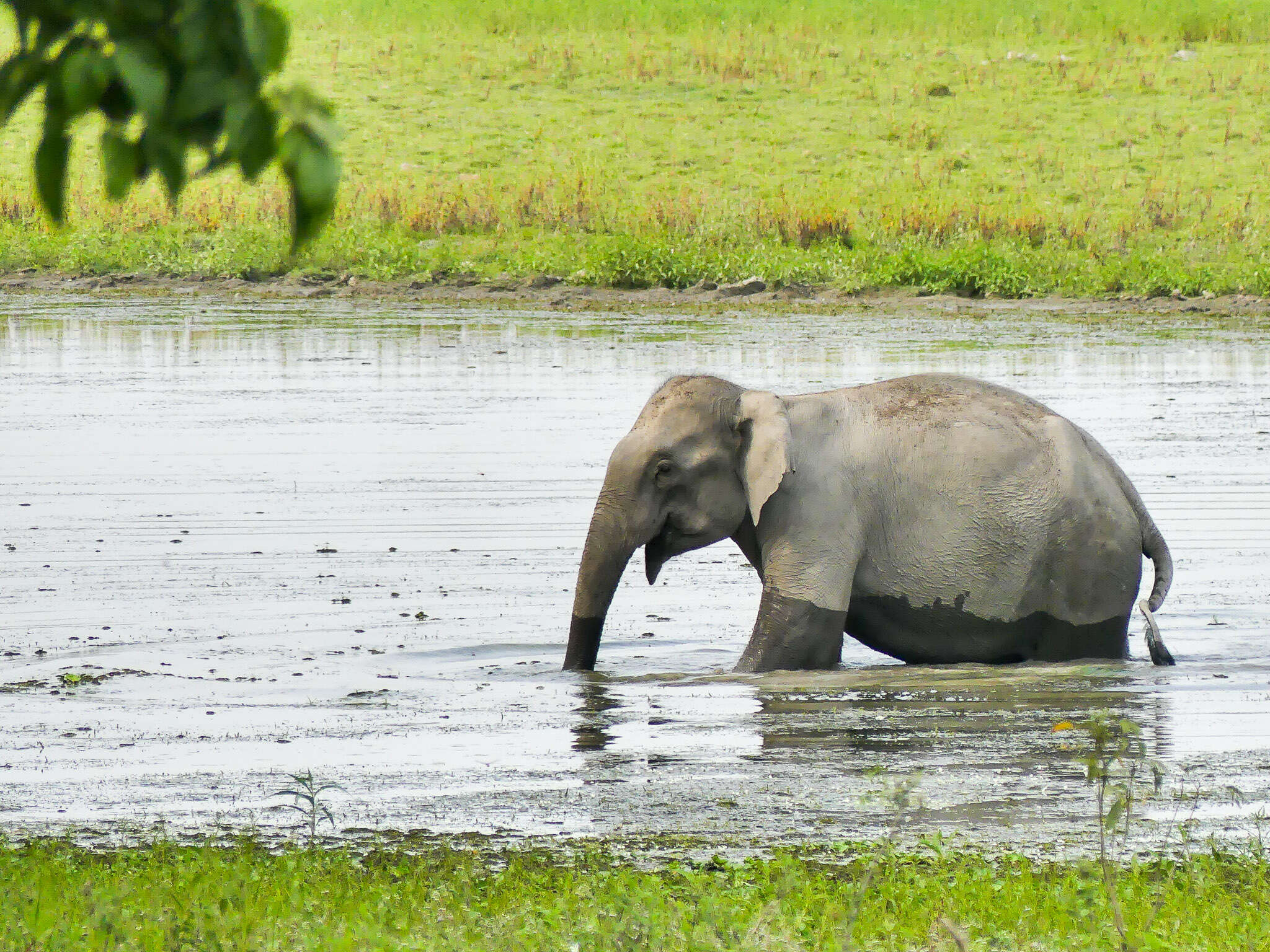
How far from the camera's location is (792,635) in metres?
9.95

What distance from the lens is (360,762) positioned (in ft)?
27.0

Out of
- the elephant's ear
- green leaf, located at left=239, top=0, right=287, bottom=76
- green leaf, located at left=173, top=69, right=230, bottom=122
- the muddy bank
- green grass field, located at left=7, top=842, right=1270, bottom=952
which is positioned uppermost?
green leaf, located at left=239, top=0, right=287, bottom=76

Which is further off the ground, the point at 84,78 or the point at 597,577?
the point at 84,78

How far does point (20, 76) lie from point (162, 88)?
0.26 metres

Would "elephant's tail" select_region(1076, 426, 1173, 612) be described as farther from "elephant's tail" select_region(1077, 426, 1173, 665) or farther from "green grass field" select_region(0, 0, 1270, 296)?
"green grass field" select_region(0, 0, 1270, 296)

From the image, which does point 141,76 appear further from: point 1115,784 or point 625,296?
point 625,296

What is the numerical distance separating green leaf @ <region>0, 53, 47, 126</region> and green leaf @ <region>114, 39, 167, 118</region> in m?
0.17

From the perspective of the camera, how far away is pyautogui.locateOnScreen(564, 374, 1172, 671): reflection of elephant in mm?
10047

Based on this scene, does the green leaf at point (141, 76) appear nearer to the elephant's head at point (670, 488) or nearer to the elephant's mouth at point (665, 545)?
the elephant's head at point (670, 488)

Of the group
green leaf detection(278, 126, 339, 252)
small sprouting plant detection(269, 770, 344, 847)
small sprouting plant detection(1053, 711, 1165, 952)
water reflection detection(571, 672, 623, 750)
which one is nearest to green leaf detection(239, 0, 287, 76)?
green leaf detection(278, 126, 339, 252)

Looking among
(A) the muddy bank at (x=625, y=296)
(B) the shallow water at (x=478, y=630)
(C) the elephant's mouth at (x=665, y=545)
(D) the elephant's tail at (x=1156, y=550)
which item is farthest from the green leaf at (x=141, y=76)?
(A) the muddy bank at (x=625, y=296)

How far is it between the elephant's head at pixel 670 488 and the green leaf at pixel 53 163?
261 inches

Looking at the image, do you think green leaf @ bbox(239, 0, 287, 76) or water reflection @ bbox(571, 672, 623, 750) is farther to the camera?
water reflection @ bbox(571, 672, 623, 750)

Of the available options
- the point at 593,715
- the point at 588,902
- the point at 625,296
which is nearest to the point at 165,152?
the point at 588,902
